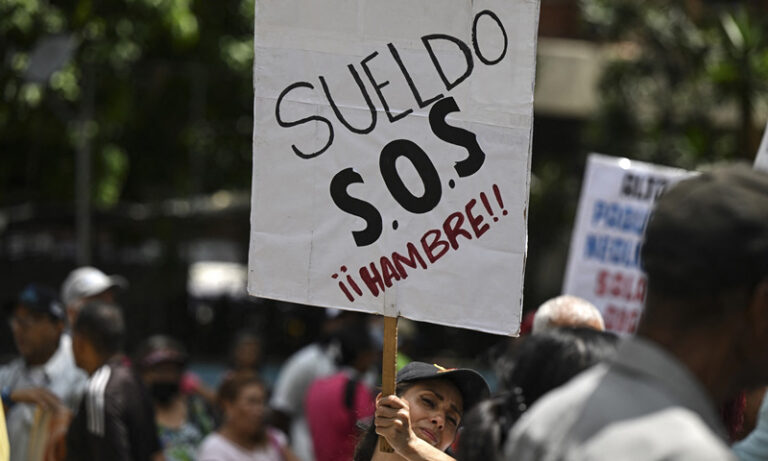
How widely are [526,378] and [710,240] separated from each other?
1040mm

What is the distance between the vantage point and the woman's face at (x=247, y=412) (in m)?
6.70

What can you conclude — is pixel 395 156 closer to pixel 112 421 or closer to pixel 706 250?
pixel 706 250

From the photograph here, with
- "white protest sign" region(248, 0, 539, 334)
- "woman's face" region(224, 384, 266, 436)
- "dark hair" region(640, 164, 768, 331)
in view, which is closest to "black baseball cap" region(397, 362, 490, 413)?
"white protest sign" region(248, 0, 539, 334)

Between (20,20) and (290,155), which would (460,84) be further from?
(20,20)

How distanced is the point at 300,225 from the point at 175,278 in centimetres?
1493

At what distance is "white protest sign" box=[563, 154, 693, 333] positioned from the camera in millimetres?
7012

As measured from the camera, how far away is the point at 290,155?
12.2ft

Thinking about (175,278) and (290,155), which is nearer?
(290,155)

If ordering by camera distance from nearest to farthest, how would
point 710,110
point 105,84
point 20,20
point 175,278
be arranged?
1. point 20,20
2. point 105,84
3. point 175,278
4. point 710,110

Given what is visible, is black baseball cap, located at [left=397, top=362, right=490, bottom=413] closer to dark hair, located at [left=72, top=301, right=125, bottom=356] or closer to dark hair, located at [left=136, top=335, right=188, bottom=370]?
dark hair, located at [left=72, top=301, right=125, bottom=356]

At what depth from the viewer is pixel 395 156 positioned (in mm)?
3654

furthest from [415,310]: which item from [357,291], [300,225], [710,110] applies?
[710,110]

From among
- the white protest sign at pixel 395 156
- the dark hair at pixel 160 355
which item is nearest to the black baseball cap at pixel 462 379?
the white protest sign at pixel 395 156

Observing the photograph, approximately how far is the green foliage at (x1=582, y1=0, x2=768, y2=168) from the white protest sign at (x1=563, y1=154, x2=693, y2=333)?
36.7ft
